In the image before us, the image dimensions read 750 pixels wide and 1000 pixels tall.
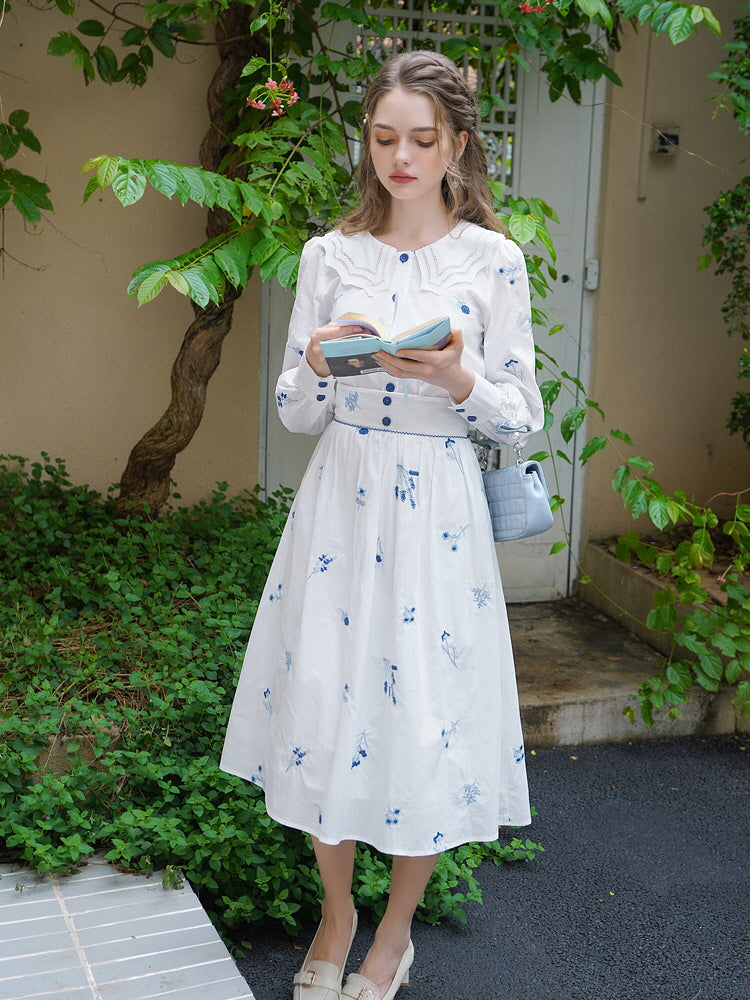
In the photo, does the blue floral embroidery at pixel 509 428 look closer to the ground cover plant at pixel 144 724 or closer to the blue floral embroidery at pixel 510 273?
the blue floral embroidery at pixel 510 273

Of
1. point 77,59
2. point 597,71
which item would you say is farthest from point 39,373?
point 597,71

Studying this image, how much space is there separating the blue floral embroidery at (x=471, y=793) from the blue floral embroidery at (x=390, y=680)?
0.85 feet

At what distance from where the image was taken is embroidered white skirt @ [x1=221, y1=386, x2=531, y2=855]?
2139 mm

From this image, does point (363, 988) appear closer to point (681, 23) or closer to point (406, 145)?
point (406, 145)

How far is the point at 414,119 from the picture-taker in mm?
2086

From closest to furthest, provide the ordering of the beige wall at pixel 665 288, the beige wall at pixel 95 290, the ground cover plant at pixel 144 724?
the ground cover plant at pixel 144 724
the beige wall at pixel 95 290
the beige wall at pixel 665 288

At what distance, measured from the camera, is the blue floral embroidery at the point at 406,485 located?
85.1 inches

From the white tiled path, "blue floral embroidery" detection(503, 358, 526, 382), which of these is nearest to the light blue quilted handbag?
"blue floral embroidery" detection(503, 358, 526, 382)

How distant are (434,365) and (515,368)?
28 cm

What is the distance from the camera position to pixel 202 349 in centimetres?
415

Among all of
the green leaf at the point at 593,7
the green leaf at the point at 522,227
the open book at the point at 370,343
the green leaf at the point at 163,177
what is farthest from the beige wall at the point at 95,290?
the open book at the point at 370,343

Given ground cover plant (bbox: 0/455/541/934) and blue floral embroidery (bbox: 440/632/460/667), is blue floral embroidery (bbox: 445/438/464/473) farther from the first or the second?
ground cover plant (bbox: 0/455/541/934)

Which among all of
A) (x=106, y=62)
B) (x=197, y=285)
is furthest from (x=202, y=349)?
(x=197, y=285)

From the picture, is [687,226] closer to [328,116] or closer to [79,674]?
[328,116]
